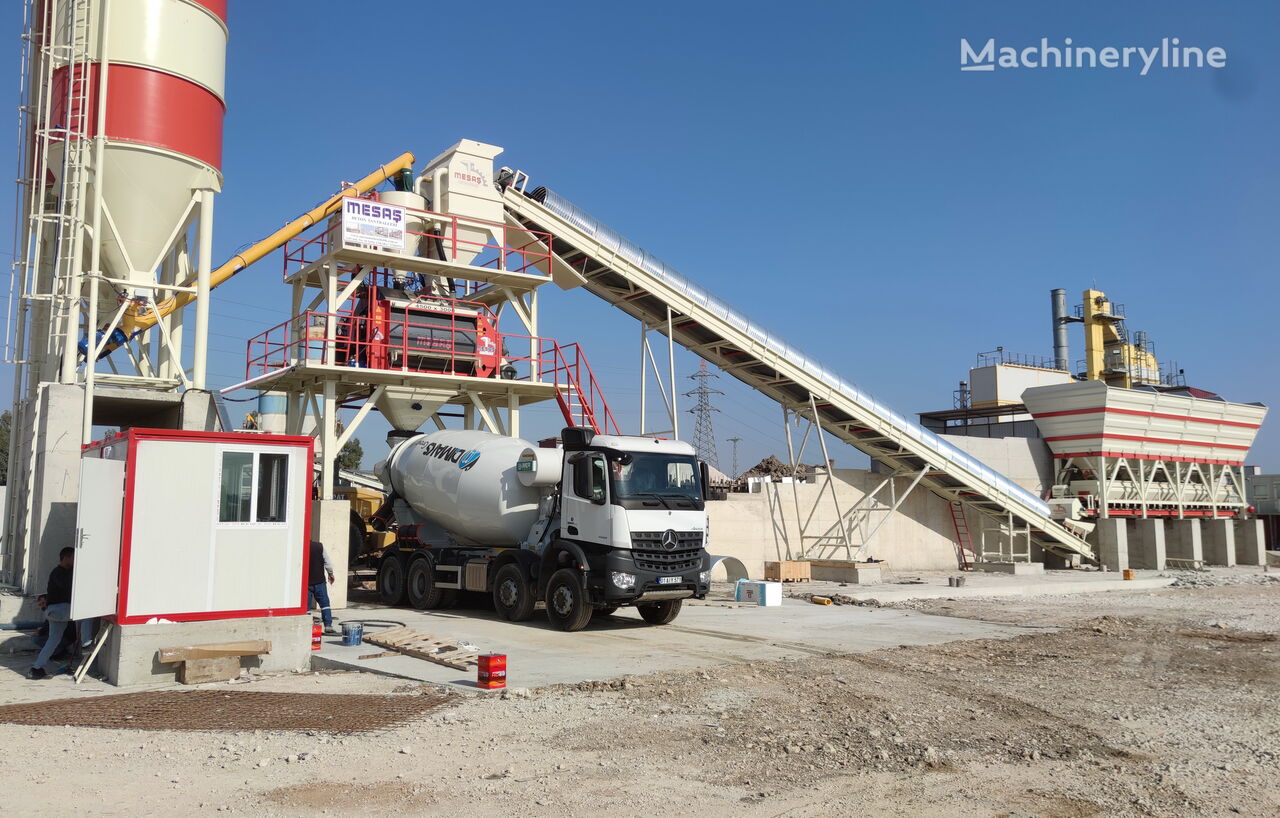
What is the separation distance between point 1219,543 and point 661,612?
99.0 ft

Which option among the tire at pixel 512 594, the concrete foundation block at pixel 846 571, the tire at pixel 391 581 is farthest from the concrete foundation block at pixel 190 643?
the concrete foundation block at pixel 846 571

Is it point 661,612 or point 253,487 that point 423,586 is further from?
point 253,487

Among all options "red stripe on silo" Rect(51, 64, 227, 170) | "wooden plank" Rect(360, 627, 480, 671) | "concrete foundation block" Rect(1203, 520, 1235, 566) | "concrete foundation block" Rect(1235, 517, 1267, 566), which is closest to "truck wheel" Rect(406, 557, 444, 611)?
"wooden plank" Rect(360, 627, 480, 671)

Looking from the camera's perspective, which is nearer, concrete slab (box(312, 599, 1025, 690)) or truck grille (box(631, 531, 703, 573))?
concrete slab (box(312, 599, 1025, 690))

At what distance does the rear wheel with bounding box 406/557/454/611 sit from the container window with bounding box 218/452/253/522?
21.9 feet

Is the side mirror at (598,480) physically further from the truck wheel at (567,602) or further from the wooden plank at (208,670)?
the wooden plank at (208,670)

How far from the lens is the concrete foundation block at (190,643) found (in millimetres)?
10086

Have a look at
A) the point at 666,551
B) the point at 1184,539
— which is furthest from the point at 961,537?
the point at 666,551

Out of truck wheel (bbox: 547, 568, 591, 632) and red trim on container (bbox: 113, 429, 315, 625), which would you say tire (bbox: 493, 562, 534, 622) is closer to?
truck wheel (bbox: 547, 568, 591, 632)

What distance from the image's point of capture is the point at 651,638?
46.7 feet

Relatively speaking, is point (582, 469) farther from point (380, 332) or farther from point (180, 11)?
point (180, 11)

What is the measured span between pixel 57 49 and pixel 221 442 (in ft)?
30.5

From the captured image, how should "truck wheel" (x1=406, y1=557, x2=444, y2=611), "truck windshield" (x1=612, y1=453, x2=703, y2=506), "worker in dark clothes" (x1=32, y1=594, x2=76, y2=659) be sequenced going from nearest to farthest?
"worker in dark clothes" (x1=32, y1=594, x2=76, y2=659)
"truck windshield" (x1=612, y1=453, x2=703, y2=506)
"truck wheel" (x1=406, y1=557, x2=444, y2=611)

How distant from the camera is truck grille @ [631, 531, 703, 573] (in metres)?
14.3
